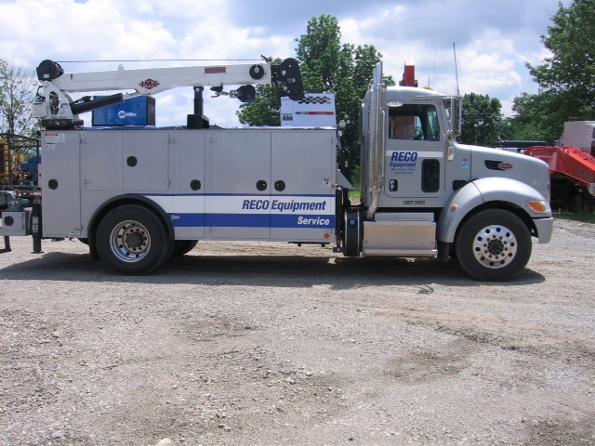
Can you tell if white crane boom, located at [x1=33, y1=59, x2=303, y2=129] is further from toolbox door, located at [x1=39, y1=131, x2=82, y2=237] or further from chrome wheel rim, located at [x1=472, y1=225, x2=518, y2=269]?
chrome wheel rim, located at [x1=472, y1=225, x2=518, y2=269]

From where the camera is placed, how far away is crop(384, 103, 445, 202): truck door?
30.8 ft

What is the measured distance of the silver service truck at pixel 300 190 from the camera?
30.2ft

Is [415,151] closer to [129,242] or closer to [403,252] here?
[403,252]

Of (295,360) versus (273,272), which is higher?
(273,272)

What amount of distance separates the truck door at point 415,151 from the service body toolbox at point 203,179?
37.8 inches

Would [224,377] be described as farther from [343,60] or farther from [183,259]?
[343,60]

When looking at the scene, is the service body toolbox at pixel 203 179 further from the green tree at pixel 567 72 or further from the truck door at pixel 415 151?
the green tree at pixel 567 72

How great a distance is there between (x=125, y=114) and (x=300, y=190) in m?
3.33

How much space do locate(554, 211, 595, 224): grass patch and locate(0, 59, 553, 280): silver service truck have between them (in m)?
10.5

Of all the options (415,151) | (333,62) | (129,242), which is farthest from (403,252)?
(333,62)

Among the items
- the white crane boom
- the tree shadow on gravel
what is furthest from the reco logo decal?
the white crane boom

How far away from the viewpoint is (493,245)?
30.1ft

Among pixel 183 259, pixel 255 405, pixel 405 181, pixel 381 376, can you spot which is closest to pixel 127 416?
pixel 255 405

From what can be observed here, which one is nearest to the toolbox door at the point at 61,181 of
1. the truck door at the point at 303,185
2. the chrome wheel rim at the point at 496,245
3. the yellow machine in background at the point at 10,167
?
the yellow machine in background at the point at 10,167
